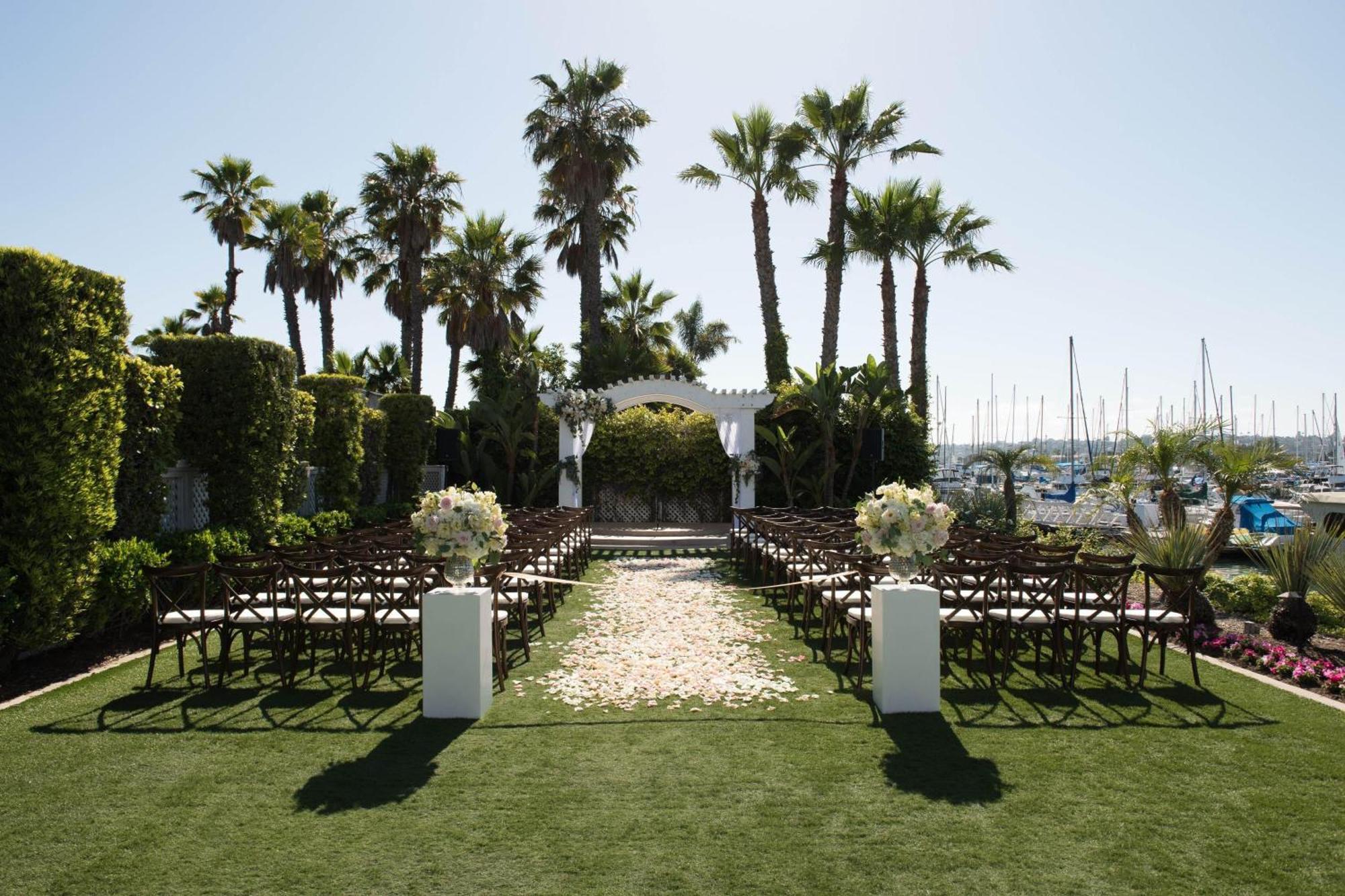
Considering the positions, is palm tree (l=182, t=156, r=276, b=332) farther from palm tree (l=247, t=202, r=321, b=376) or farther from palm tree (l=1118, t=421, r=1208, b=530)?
palm tree (l=1118, t=421, r=1208, b=530)

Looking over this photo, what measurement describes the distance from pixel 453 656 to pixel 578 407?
549 inches

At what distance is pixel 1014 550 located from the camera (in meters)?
8.55

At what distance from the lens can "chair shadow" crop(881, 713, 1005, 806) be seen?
4434 millimetres

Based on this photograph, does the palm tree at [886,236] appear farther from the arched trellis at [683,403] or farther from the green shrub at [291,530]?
the green shrub at [291,530]

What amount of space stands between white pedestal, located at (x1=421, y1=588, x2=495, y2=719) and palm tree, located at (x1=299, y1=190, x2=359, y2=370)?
28.8 m

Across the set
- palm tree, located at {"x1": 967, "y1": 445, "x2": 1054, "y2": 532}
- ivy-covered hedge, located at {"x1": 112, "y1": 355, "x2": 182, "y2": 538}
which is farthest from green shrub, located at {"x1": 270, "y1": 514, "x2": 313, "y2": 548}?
palm tree, located at {"x1": 967, "y1": 445, "x2": 1054, "y2": 532}

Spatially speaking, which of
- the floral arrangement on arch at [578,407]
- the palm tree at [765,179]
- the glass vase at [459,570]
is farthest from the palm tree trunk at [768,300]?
the glass vase at [459,570]

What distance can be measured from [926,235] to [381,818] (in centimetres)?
2266

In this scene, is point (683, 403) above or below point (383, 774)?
above

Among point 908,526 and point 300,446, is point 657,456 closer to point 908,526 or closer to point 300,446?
point 300,446

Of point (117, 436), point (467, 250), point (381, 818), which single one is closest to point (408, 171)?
point (467, 250)

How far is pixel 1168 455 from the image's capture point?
39.5 feet

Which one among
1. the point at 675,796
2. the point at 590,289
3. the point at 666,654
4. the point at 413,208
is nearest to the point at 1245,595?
the point at 666,654

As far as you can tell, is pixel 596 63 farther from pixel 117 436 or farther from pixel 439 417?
pixel 117 436
